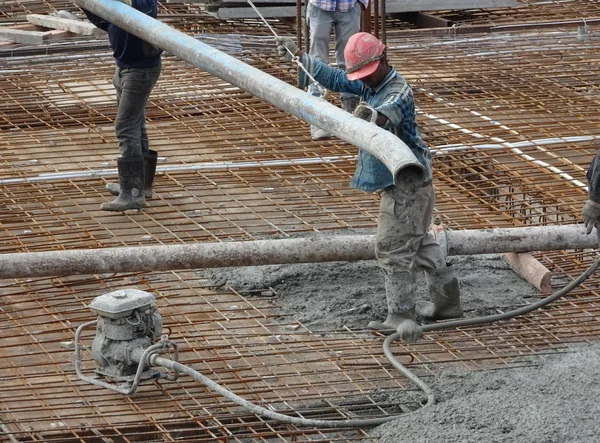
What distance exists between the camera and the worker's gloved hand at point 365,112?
184 inches

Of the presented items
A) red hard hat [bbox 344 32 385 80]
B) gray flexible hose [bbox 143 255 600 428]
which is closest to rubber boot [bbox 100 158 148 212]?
gray flexible hose [bbox 143 255 600 428]

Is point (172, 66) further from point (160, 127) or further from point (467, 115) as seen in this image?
point (467, 115)

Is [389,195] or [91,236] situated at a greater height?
[389,195]

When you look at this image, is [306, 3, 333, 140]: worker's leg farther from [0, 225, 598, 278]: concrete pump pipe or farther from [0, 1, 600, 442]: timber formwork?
[0, 225, 598, 278]: concrete pump pipe

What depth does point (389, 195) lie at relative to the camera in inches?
208

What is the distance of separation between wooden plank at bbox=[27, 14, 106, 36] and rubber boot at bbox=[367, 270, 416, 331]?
589 cm

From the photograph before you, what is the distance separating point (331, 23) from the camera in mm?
8250

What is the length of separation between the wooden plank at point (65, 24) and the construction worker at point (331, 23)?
289 centimetres

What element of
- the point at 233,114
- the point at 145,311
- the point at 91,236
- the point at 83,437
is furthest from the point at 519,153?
the point at 83,437

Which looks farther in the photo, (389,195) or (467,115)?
(467,115)

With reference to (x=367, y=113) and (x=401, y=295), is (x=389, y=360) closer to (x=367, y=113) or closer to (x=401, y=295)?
(x=401, y=295)

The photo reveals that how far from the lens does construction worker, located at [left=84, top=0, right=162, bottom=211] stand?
22.9ft

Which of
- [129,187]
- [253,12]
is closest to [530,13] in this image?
[253,12]

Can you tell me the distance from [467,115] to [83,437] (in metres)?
5.01
